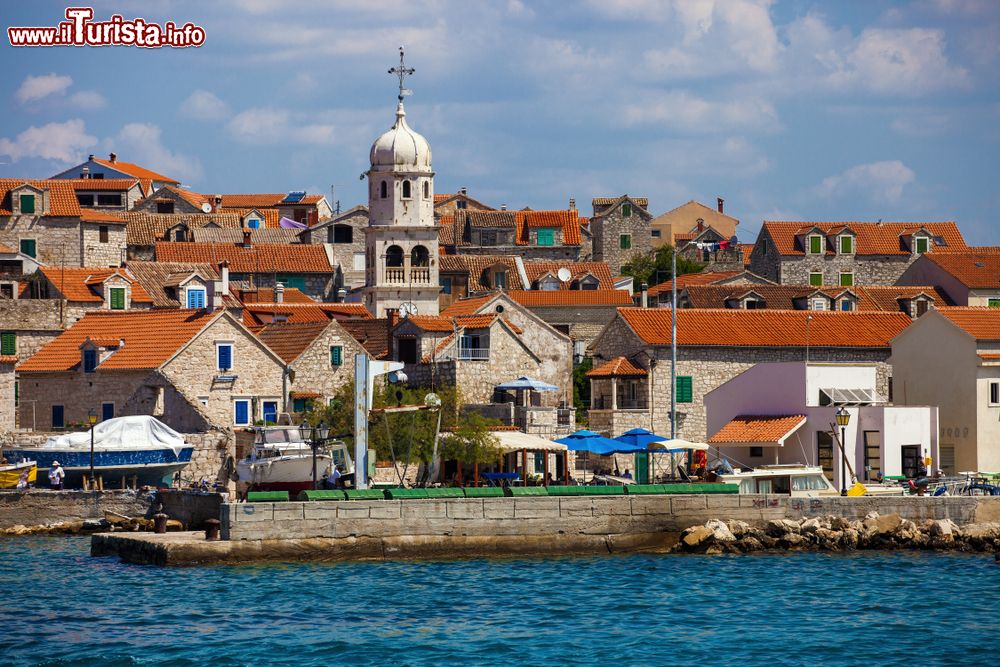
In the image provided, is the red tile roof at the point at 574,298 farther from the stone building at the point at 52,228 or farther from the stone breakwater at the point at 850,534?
the stone breakwater at the point at 850,534

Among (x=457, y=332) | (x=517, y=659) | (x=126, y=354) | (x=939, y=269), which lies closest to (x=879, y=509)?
(x=517, y=659)

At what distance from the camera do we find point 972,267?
83.2 metres

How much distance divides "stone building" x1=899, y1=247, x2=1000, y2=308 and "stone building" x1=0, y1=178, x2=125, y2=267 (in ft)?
126

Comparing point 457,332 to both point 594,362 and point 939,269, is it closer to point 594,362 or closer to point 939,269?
point 594,362

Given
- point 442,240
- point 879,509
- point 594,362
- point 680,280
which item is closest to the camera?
point 879,509

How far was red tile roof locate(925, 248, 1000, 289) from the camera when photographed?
8112 centimetres

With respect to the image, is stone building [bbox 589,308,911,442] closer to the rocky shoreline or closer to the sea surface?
Answer: the rocky shoreline

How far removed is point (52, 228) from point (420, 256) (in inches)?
751

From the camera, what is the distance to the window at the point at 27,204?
83625mm

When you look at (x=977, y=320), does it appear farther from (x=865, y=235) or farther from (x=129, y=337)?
(x=865, y=235)

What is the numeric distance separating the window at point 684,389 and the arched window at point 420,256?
1647 cm

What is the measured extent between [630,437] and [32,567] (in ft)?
59.2

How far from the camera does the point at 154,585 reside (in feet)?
128

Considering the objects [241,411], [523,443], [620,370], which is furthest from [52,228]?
[523,443]
